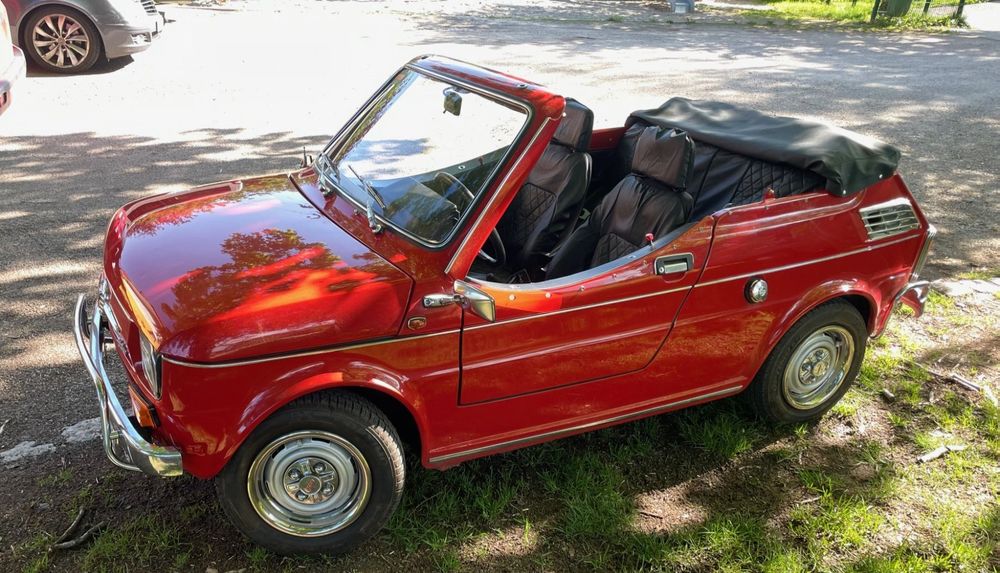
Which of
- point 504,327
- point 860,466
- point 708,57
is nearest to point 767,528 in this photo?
point 860,466

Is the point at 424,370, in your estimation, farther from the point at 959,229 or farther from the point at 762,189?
the point at 959,229

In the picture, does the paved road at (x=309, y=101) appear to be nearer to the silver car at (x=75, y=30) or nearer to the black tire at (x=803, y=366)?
the silver car at (x=75, y=30)

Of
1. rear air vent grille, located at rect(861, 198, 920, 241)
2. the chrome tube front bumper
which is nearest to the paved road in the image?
the chrome tube front bumper

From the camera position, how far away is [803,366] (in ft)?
13.1

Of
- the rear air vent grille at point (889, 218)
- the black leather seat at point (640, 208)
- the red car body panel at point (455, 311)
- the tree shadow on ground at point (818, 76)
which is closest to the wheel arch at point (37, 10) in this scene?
the tree shadow on ground at point (818, 76)

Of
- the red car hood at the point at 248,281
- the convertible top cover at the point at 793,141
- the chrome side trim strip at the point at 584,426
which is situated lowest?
the chrome side trim strip at the point at 584,426

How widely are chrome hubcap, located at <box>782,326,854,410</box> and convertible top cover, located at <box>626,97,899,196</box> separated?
29.1 inches

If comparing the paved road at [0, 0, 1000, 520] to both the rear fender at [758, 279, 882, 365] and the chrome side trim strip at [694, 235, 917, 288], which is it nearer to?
the chrome side trim strip at [694, 235, 917, 288]

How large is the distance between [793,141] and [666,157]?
78cm

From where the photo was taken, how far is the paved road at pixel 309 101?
4930 millimetres

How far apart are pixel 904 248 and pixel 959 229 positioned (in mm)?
3156

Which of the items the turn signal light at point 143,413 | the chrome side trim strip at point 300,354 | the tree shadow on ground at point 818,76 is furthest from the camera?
the tree shadow on ground at point 818,76

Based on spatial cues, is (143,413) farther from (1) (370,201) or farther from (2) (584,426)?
(2) (584,426)

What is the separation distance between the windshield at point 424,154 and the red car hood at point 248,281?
0.80ft
